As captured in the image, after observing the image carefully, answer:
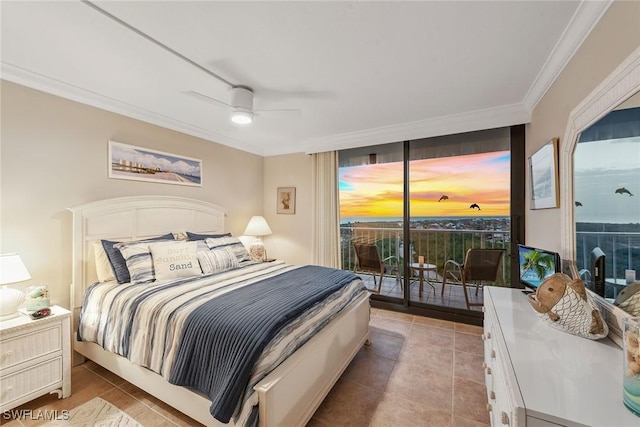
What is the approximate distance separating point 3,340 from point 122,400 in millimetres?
853

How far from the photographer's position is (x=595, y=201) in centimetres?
142

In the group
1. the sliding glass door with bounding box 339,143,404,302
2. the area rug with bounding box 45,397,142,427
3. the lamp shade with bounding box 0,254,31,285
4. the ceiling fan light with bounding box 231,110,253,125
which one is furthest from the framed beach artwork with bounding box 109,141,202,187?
the sliding glass door with bounding box 339,143,404,302

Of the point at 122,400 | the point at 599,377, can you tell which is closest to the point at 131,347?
the point at 122,400

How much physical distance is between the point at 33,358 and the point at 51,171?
1.52 m

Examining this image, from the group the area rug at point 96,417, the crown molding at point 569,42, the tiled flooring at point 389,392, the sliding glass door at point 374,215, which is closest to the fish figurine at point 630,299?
the tiled flooring at point 389,392

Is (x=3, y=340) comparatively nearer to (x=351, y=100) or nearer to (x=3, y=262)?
(x=3, y=262)

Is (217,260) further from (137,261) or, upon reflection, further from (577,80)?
(577,80)

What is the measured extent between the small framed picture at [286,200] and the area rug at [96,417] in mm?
3125

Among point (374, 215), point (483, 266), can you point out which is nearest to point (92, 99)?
point (374, 215)

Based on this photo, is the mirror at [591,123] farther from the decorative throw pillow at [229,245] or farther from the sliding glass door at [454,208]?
the decorative throw pillow at [229,245]

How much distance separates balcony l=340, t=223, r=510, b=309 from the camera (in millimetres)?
3660

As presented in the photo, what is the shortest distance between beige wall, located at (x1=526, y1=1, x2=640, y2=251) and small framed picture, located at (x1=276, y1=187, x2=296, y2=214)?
3147mm

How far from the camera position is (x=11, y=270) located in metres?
1.81

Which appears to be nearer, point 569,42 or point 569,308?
point 569,308
